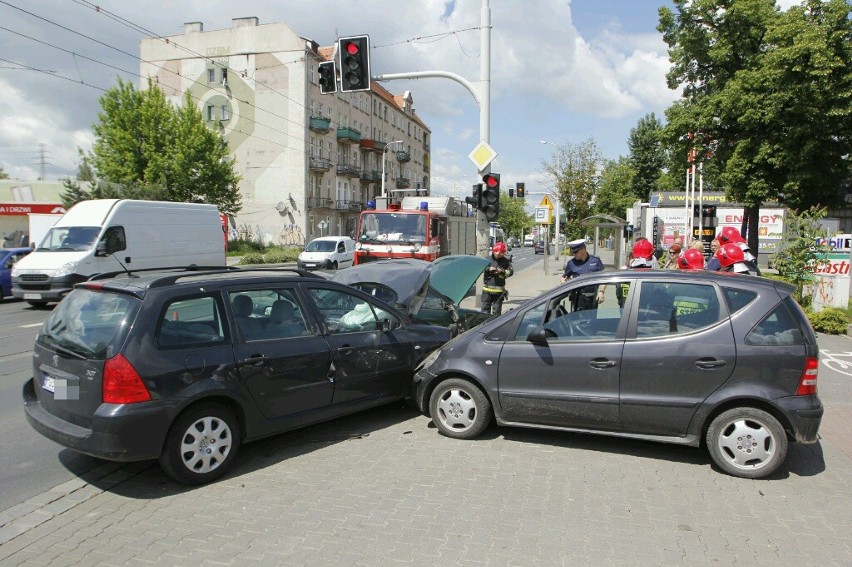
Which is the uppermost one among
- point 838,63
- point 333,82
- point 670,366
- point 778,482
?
point 838,63

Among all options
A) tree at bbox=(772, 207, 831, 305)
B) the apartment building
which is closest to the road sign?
tree at bbox=(772, 207, 831, 305)

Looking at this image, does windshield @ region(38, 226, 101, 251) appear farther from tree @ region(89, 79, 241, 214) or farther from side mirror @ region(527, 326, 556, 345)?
tree @ region(89, 79, 241, 214)

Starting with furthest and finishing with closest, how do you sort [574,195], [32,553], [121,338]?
[574,195]
[121,338]
[32,553]

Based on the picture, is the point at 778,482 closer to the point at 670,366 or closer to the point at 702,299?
the point at 670,366

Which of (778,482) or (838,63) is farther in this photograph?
(838,63)

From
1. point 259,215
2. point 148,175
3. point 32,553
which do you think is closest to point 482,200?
point 32,553

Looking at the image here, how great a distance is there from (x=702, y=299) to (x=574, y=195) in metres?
32.5

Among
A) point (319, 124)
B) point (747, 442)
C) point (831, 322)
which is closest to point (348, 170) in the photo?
point (319, 124)

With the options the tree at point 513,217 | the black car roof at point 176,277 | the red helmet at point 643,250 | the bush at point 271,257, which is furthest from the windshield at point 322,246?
the tree at point 513,217

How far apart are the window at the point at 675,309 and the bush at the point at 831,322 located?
9.82 m

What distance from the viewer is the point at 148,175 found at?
46094mm

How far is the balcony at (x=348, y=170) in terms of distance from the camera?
63.8m

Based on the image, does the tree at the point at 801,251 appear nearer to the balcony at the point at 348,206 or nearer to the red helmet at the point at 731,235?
the red helmet at the point at 731,235

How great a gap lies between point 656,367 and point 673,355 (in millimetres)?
160
